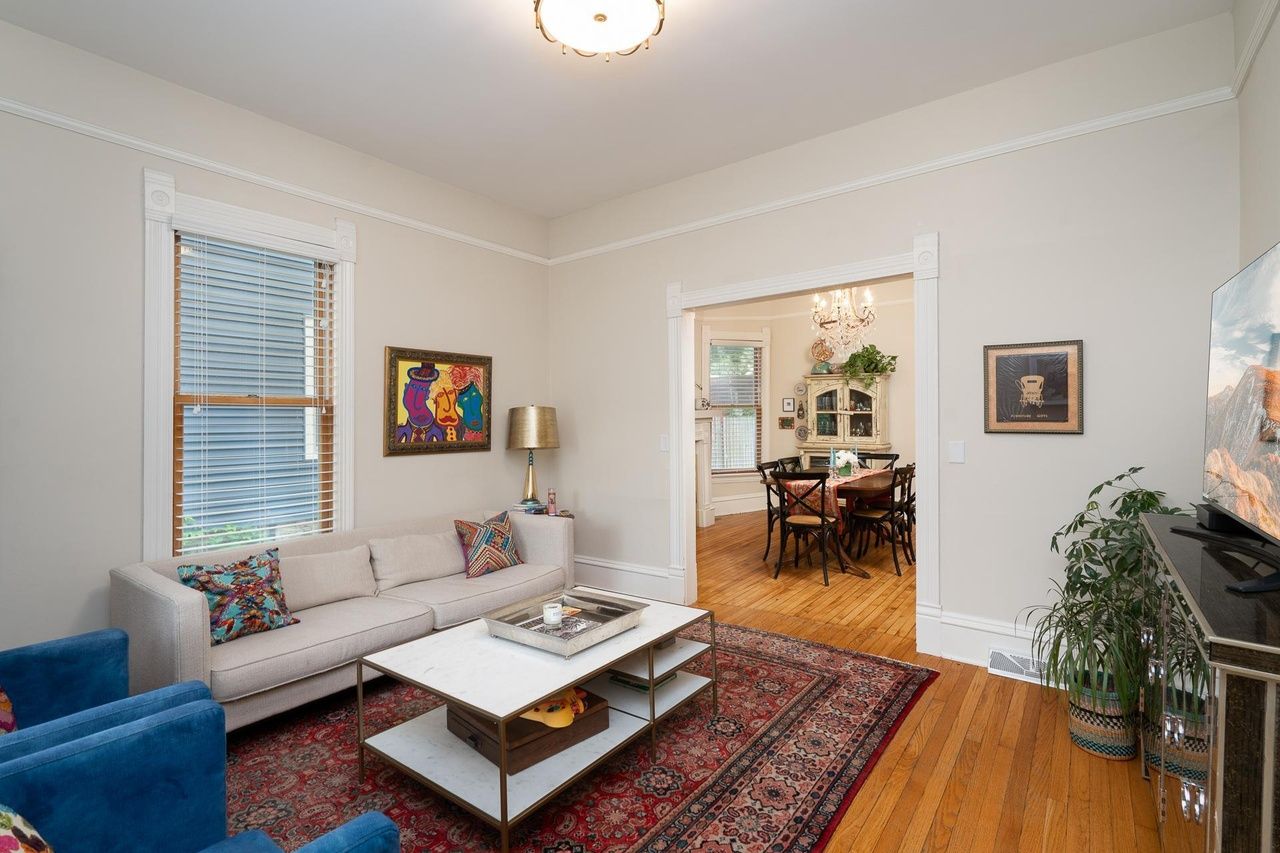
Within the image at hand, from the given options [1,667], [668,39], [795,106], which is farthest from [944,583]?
[1,667]

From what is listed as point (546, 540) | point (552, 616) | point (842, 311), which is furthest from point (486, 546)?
point (842, 311)

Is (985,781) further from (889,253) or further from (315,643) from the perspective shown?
(315,643)

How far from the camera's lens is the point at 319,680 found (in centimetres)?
281

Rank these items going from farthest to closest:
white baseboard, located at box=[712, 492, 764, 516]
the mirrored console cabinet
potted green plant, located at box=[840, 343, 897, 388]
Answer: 1. white baseboard, located at box=[712, 492, 764, 516]
2. potted green plant, located at box=[840, 343, 897, 388]
3. the mirrored console cabinet

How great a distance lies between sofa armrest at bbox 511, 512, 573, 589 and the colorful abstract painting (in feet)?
2.68

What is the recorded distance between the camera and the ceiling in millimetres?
2666

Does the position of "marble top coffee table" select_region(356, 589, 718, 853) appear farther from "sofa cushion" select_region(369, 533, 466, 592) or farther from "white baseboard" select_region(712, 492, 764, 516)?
"white baseboard" select_region(712, 492, 764, 516)

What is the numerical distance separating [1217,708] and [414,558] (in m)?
3.61

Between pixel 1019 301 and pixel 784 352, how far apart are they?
18.1 feet

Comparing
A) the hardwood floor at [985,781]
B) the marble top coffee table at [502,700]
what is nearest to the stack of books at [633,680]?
the marble top coffee table at [502,700]

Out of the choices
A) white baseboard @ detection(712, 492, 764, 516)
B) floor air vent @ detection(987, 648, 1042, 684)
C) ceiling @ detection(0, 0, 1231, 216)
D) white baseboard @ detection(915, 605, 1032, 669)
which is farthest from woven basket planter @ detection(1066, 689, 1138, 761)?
white baseboard @ detection(712, 492, 764, 516)

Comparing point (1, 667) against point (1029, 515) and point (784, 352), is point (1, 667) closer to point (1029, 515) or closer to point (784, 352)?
point (1029, 515)

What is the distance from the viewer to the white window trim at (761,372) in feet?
27.6

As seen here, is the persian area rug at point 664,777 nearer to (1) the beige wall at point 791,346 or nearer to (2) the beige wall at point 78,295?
(2) the beige wall at point 78,295
